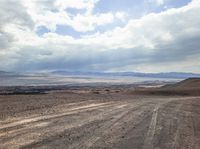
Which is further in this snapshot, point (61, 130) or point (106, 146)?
point (61, 130)

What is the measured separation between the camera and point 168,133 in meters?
14.0

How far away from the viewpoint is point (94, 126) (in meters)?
16.0

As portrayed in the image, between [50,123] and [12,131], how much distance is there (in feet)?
9.96

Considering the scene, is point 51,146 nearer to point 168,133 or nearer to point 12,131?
point 12,131

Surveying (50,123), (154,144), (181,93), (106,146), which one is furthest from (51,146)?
(181,93)

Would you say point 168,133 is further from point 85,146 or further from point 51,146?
point 51,146

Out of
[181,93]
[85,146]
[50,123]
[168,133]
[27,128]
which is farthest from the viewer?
[181,93]

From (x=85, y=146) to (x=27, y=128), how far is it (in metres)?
5.23

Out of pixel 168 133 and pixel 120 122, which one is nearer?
pixel 168 133

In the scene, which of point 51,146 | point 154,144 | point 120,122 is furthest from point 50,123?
point 154,144

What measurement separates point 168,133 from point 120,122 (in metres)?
4.12

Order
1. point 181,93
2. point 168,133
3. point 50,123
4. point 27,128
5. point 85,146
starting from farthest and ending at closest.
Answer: point 181,93 < point 50,123 < point 27,128 < point 168,133 < point 85,146

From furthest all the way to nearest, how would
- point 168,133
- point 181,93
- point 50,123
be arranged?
point 181,93
point 50,123
point 168,133

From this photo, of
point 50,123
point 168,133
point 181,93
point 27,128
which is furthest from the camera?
point 181,93
